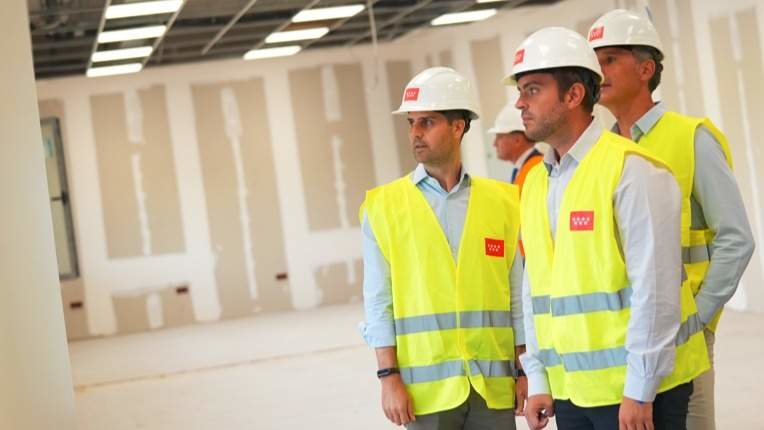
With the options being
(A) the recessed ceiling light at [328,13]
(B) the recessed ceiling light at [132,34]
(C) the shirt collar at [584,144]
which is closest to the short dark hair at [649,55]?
(C) the shirt collar at [584,144]

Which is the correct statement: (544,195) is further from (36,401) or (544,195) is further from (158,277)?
(158,277)

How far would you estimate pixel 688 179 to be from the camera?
2.72m

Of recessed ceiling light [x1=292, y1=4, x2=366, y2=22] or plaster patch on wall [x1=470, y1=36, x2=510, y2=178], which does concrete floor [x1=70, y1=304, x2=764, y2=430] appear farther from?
recessed ceiling light [x1=292, y1=4, x2=366, y2=22]

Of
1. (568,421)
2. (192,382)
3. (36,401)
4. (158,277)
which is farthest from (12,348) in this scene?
(158,277)

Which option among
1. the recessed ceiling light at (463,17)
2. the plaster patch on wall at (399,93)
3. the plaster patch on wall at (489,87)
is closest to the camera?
the recessed ceiling light at (463,17)

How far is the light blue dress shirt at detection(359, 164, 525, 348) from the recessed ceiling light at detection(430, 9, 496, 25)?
781 centimetres

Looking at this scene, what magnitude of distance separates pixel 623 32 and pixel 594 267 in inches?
32.3

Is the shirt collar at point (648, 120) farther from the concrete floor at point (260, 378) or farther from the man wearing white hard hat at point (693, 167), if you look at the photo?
the concrete floor at point (260, 378)

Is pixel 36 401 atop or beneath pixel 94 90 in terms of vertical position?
beneath

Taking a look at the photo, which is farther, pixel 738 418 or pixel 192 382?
pixel 192 382

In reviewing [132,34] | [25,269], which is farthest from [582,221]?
[132,34]

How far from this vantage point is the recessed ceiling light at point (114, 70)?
39.1 ft

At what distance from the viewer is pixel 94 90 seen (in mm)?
12562

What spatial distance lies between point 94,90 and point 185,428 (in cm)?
682
